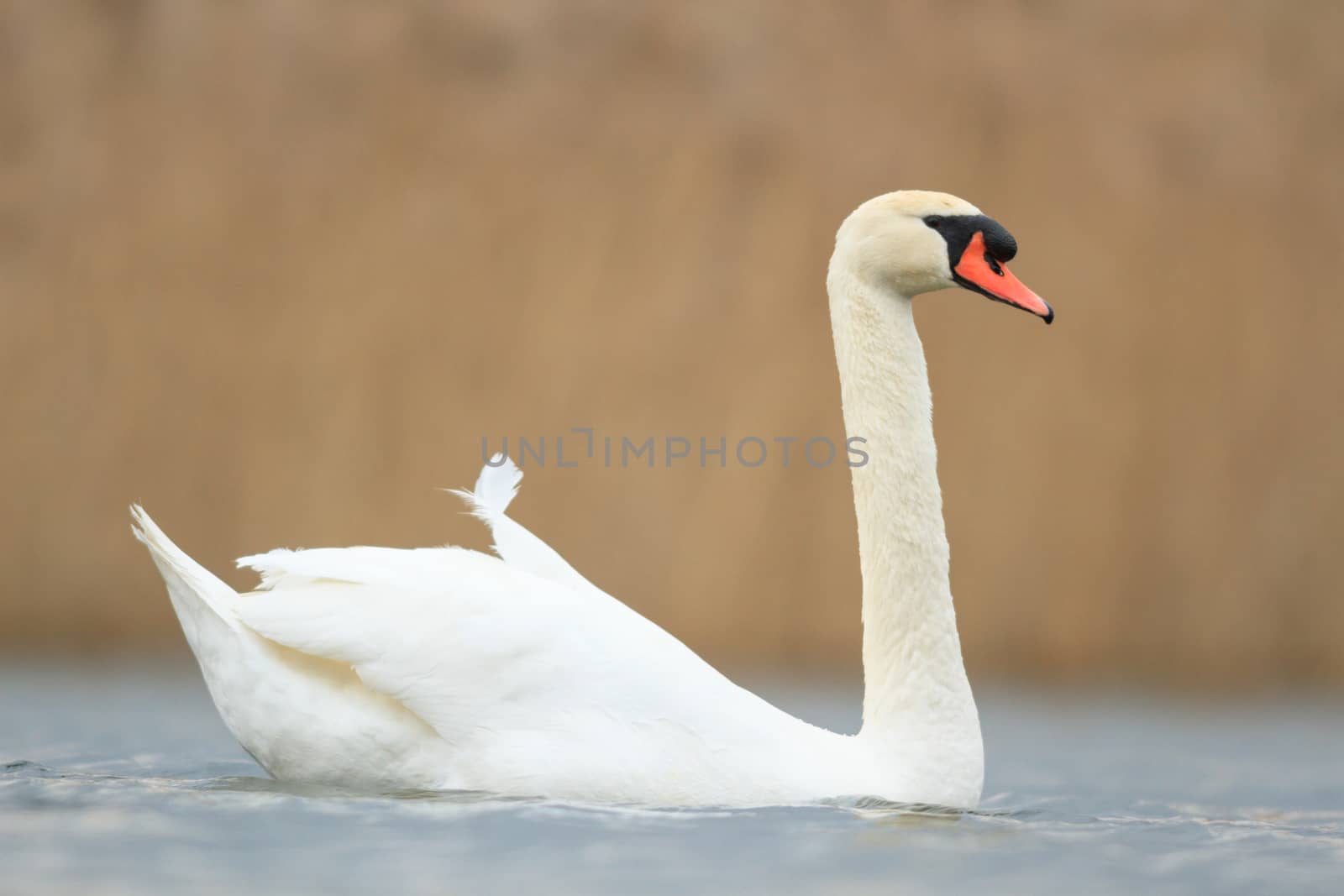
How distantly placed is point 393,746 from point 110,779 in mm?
883

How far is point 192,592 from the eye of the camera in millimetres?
3973

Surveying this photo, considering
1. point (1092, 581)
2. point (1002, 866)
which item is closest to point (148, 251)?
point (1092, 581)

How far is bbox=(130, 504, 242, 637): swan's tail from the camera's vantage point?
3947 millimetres

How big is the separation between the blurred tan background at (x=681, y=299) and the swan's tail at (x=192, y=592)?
33.4 feet

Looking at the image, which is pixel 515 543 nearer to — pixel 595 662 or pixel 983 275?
pixel 595 662

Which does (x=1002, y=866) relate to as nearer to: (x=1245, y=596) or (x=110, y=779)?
(x=110, y=779)

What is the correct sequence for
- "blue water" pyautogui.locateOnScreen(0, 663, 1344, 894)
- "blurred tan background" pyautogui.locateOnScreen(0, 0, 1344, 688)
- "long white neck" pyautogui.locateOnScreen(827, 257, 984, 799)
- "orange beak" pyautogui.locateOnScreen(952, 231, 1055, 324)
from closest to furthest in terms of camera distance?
"blue water" pyautogui.locateOnScreen(0, 663, 1344, 894)
"long white neck" pyautogui.locateOnScreen(827, 257, 984, 799)
"orange beak" pyautogui.locateOnScreen(952, 231, 1055, 324)
"blurred tan background" pyautogui.locateOnScreen(0, 0, 1344, 688)

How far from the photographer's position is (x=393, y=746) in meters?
3.80

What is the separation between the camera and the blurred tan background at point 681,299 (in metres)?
14.9

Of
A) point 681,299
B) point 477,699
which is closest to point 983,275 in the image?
point 477,699

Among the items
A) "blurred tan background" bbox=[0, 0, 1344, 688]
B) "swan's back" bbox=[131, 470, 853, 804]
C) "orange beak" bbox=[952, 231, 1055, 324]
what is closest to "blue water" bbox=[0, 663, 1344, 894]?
"swan's back" bbox=[131, 470, 853, 804]

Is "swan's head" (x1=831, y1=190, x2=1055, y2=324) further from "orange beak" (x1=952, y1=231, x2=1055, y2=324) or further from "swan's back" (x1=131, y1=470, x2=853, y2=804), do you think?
"swan's back" (x1=131, y1=470, x2=853, y2=804)

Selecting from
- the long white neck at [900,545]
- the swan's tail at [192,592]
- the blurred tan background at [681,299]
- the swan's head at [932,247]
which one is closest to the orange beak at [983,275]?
the swan's head at [932,247]

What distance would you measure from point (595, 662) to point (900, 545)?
0.89 m
